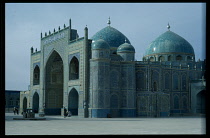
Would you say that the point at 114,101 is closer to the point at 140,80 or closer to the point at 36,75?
the point at 140,80

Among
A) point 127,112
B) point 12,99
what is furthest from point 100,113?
point 12,99

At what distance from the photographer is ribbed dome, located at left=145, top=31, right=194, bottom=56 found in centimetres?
5028

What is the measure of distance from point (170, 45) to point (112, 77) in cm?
1798

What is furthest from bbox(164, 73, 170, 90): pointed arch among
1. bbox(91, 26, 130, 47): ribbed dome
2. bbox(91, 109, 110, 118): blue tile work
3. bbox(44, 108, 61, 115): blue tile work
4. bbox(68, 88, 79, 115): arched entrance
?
bbox(44, 108, 61, 115): blue tile work

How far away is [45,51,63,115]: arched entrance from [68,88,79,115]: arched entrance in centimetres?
631

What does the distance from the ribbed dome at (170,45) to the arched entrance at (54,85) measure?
15.9 meters

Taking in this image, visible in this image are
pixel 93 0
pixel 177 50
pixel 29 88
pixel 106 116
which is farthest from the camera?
pixel 29 88

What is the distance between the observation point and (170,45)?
50406mm

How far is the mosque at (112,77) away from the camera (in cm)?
3544

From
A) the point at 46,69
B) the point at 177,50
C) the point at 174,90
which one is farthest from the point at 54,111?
the point at 177,50

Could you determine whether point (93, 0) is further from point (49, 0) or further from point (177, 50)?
point (177, 50)

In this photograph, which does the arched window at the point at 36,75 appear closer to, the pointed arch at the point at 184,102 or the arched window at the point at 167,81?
the arched window at the point at 167,81

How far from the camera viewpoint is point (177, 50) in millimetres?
50094

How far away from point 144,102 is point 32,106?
21.8 metres
